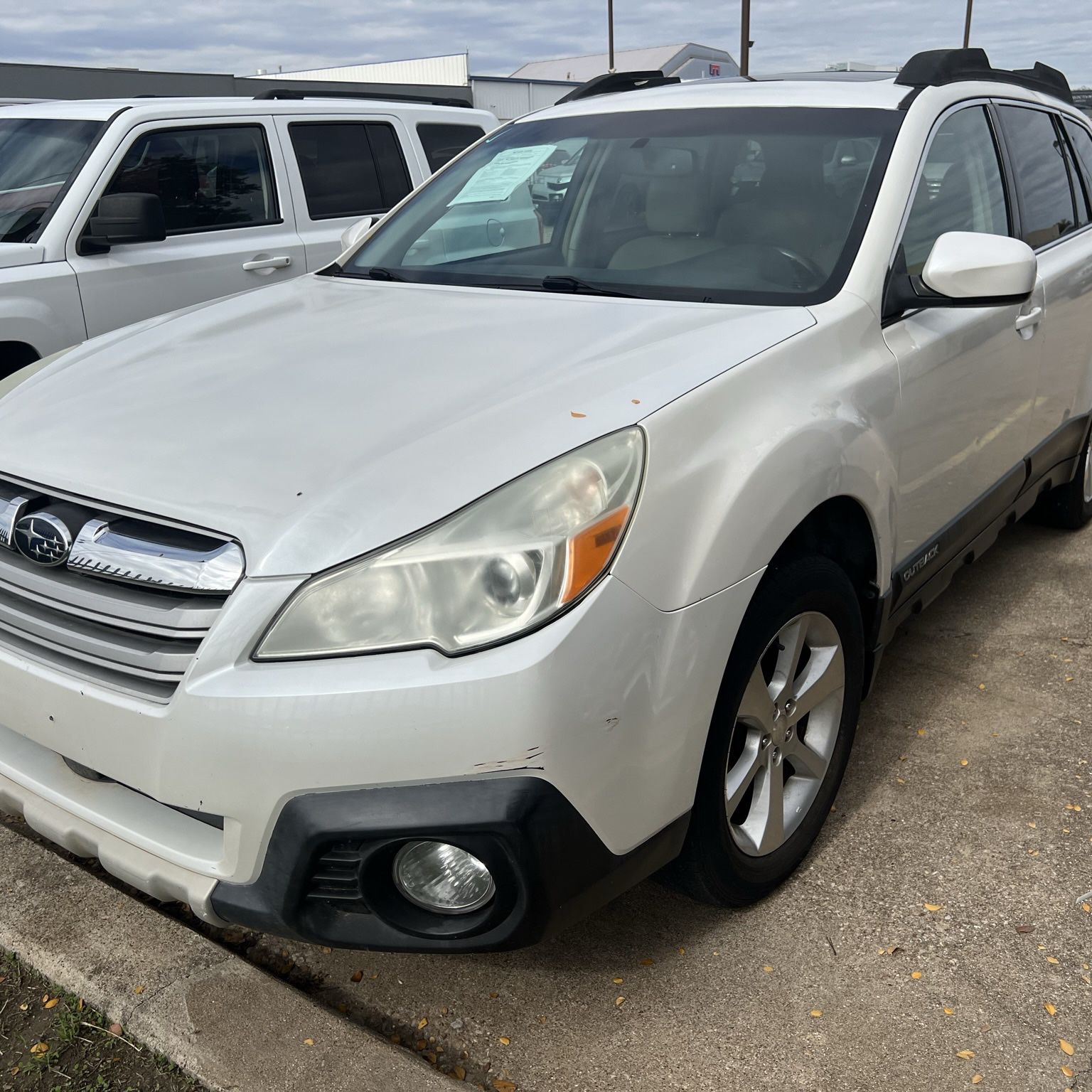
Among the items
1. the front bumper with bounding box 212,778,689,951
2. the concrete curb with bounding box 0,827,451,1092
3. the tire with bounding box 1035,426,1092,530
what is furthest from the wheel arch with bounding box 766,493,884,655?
the tire with bounding box 1035,426,1092,530

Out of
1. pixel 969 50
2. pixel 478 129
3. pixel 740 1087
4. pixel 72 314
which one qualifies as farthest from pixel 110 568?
pixel 478 129

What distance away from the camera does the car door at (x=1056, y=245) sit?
3555 mm

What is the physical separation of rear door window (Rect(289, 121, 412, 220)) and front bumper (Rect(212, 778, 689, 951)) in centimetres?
460

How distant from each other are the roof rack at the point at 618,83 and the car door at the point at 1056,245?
112 centimetres

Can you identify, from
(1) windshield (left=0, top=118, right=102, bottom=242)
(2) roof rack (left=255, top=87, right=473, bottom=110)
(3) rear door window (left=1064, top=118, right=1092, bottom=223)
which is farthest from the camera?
(2) roof rack (left=255, top=87, right=473, bottom=110)

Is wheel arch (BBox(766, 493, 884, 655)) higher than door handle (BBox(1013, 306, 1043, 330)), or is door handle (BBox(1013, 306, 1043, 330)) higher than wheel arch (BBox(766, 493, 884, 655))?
door handle (BBox(1013, 306, 1043, 330))

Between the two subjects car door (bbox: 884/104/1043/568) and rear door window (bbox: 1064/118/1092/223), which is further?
rear door window (bbox: 1064/118/1092/223)

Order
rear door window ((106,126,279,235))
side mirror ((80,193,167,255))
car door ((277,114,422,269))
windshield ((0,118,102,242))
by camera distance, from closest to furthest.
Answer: side mirror ((80,193,167,255)), windshield ((0,118,102,242)), rear door window ((106,126,279,235)), car door ((277,114,422,269))

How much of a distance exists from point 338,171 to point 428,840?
491 centimetres

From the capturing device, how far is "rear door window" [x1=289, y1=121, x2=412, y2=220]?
5727 mm

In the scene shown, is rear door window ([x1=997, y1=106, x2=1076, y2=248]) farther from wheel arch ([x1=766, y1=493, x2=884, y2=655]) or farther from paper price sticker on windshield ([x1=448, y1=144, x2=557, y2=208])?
wheel arch ([x1=766, y1=493, x2=884, y2=655])

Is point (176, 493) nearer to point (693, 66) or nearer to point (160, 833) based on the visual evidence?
point (160, 833)

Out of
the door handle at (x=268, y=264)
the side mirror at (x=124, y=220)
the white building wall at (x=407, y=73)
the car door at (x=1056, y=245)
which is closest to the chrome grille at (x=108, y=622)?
the car door at (x=1056, y=245)

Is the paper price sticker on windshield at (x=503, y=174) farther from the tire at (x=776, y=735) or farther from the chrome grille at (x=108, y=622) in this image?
the chrome grille at (x=108, y=622)
